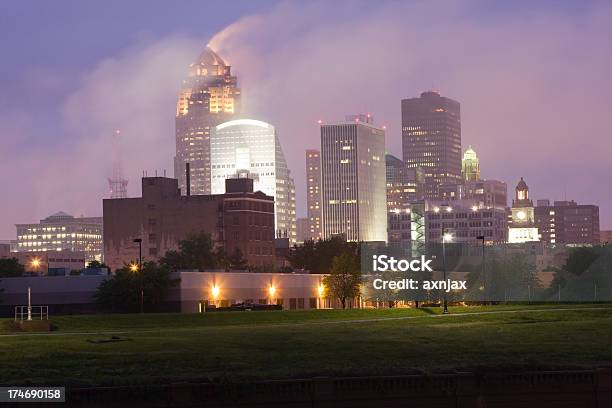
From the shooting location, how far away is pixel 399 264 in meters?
146

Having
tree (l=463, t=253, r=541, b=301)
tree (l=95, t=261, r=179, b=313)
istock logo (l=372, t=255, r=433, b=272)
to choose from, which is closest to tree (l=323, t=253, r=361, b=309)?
tree (l=463, t=253, r=541, b=301)

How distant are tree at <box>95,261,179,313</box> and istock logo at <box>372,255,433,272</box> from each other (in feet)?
89.9

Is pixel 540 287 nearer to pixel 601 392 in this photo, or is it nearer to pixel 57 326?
pixel 57 326

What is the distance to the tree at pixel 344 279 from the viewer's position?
176 m

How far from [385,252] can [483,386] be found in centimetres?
10589

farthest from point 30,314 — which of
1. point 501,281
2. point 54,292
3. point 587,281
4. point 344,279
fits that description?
point 344,279

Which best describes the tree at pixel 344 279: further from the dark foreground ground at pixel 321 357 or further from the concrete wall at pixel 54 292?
the dark foreground ground at pixel 321 357

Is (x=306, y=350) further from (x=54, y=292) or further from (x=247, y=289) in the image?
(x=247, y=289)

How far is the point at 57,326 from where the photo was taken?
9575 centimetres

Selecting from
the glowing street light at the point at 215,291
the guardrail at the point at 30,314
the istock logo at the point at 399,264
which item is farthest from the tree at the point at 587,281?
the guardrail at the point at 30,314

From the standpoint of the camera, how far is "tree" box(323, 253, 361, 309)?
175750 millimetres

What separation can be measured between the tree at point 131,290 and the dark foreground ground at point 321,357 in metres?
54.8

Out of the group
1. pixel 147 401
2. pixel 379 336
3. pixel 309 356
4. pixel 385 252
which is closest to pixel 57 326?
pixel 379 336

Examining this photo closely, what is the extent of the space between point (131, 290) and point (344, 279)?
35023 mm
